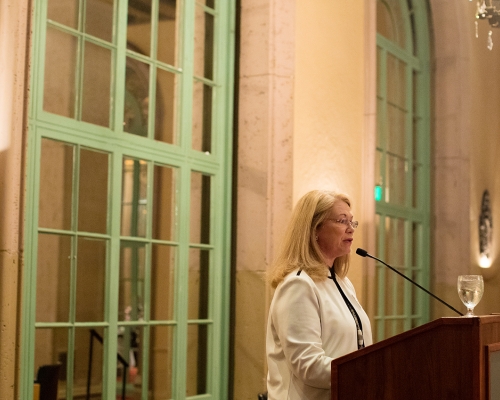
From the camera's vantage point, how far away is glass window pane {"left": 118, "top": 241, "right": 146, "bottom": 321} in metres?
4.60

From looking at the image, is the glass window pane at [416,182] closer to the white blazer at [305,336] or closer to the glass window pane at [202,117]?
the glass window pane at [202,117]

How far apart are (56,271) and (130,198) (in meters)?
0.59

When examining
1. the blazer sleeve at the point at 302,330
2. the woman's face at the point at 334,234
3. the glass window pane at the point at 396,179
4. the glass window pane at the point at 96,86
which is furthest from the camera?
the glass window pane at the point at 396,179

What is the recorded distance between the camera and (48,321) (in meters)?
4.10

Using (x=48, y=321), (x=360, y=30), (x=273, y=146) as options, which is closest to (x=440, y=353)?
(x=48, y=321)

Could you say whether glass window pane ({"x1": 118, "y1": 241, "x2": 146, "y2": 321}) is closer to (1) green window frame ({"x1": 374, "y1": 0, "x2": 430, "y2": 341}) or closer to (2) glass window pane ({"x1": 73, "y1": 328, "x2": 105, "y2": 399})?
(2) glass window pane ({"x1": 73, "y1": 328, "x2": 105, "y2": 399})

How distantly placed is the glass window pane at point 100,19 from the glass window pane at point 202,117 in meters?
0.76

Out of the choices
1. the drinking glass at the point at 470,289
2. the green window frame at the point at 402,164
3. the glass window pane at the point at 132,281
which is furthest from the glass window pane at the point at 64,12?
the green window frame at the point at 402,164

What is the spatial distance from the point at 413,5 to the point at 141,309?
16.1 feet

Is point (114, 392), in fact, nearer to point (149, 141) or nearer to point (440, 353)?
point (149, 141)

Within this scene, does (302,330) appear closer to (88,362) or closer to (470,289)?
(470,289)

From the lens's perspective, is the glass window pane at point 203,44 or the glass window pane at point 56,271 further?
the glass window pane at point 203,44

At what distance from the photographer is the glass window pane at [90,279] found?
4.25 metres

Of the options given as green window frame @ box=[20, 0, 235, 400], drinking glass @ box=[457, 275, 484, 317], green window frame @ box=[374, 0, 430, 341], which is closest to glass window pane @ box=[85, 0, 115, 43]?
green window frame @ box=[20, 0, 235, 400]
